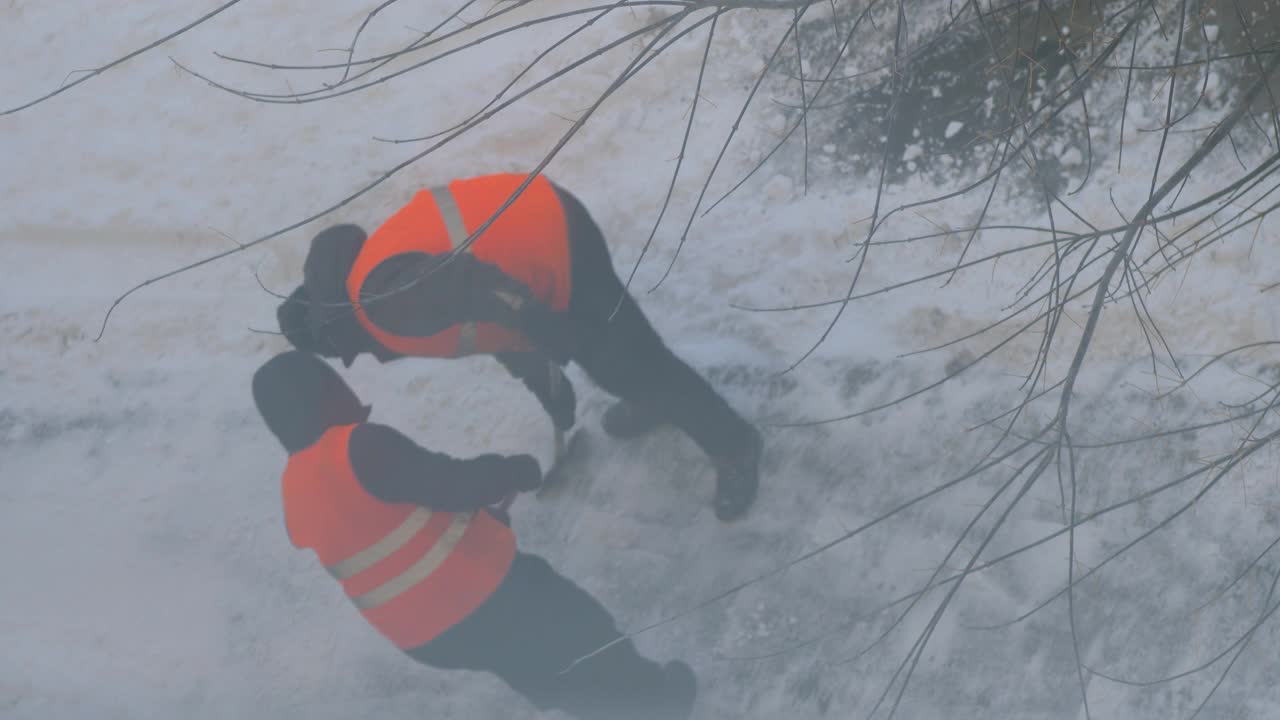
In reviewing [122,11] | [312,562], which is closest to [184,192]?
[122,11]

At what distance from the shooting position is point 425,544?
2.37 metres

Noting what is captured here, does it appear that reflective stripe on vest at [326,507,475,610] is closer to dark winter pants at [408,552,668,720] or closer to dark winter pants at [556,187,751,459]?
dark winter pants at [408,552,668,720]

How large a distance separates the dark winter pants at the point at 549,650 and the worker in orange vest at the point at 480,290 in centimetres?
64

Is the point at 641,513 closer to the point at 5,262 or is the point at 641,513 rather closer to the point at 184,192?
the point at 184,192

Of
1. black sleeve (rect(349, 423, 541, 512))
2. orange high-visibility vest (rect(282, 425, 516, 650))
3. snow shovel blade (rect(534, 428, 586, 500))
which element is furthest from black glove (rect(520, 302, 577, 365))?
snow shovel blade (rect(534, 428, 586, 500))

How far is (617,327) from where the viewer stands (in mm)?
2684

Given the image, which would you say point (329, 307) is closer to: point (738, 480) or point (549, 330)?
point (549, 330)

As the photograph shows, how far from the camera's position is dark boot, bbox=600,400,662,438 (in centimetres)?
334

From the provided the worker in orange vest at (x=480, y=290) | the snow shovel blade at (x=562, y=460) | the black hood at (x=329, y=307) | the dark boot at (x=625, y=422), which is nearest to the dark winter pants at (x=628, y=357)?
the worker in orange vest at (x=480, y=290)

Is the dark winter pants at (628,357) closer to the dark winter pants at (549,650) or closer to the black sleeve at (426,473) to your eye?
the black sleeve at (426,473)

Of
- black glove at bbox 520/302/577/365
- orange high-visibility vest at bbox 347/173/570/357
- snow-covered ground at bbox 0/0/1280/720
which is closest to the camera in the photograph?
orange high-visibility vest at bbox 347/173/570/357

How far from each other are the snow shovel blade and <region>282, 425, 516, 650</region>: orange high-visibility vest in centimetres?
87

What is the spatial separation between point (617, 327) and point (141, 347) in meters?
2.37

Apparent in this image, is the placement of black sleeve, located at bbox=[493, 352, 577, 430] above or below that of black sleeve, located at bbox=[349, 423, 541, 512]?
below
